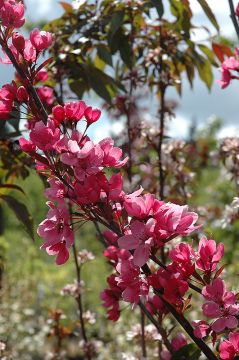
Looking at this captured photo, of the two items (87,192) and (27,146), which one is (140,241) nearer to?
(87,192)

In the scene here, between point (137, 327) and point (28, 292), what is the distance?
Result: 4.15m

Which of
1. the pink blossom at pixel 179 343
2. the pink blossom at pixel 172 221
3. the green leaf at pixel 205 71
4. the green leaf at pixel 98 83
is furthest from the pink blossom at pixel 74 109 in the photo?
the green leaf at pixel 205 71

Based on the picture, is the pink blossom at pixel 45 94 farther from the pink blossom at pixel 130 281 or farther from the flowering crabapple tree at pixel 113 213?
the pink blossom at pixel 130 281

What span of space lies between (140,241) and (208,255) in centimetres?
17

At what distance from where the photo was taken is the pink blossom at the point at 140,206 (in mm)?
984

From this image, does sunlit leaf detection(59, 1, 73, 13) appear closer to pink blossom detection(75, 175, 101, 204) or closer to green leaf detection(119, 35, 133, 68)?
green leaf detection(119, 35, 133, 68)

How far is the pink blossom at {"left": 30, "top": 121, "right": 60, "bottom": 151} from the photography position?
3.26 ft

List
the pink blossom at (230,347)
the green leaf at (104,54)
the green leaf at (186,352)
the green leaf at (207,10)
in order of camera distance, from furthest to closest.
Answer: the green leaf at (104,54) < the green leaf at (207,10) < the green leaf at (186,352) < the pink blossom at (230,347)

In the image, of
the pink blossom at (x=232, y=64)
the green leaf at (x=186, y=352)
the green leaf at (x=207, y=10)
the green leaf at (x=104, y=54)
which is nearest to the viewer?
the green leaf at (x=186, y=352)

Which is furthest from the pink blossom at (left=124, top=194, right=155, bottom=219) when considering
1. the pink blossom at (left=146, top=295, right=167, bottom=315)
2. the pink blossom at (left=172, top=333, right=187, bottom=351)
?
the pink blossom at (left=172, top=333, right=187, bottom=351)

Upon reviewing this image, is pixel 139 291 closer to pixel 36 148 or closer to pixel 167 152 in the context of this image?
pixel 36 148

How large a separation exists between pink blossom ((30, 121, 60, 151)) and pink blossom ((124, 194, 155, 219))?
0.51 ft

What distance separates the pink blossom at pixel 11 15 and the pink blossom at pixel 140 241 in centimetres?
47

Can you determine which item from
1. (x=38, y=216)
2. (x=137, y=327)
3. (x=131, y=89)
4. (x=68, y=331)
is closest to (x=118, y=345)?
(x=68, y=331)
